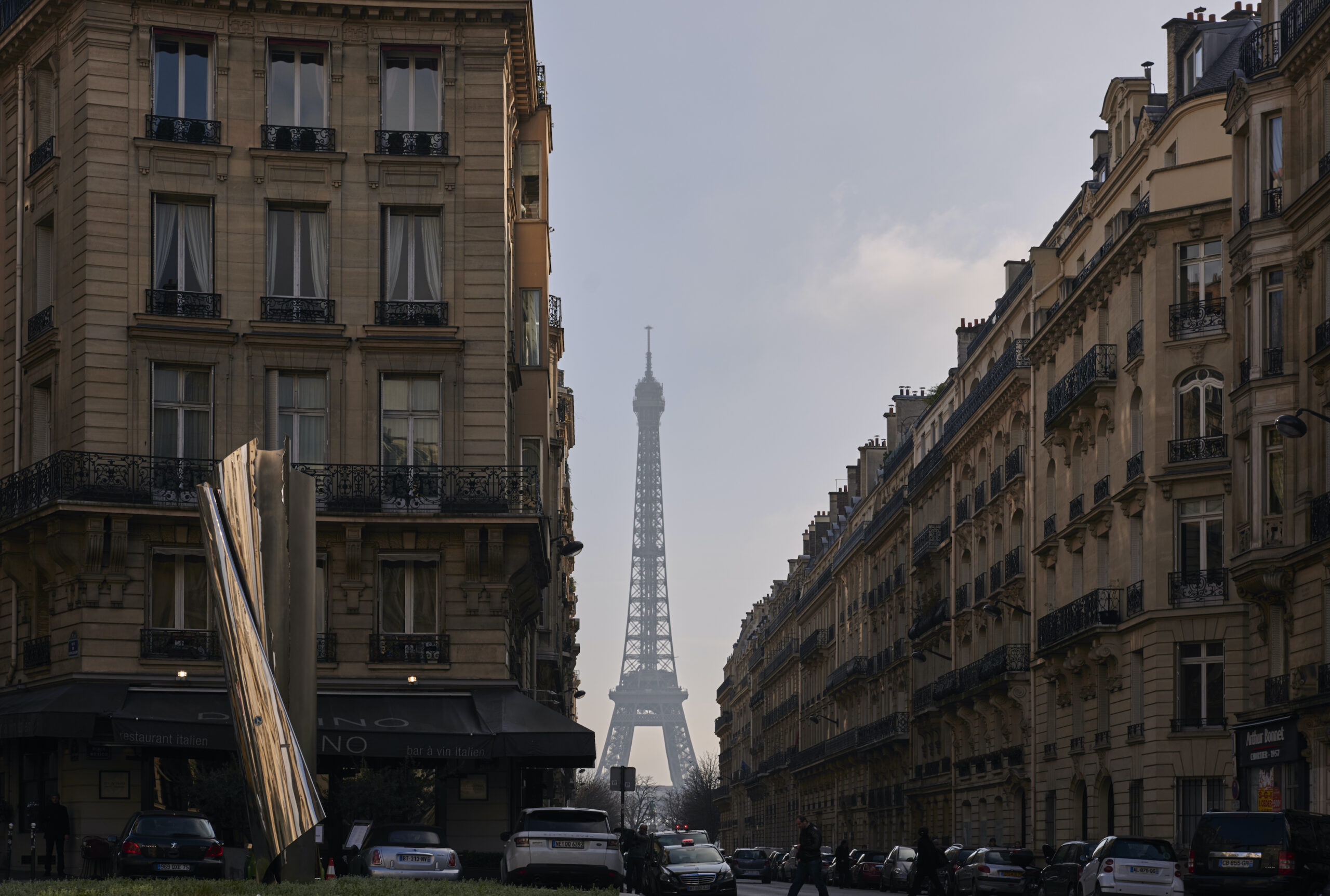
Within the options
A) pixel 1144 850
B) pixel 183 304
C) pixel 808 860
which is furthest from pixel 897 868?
pixel 183 304

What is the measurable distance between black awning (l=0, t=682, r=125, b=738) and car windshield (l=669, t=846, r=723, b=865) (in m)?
11.5

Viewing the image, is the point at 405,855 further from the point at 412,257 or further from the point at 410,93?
the point at 410,93

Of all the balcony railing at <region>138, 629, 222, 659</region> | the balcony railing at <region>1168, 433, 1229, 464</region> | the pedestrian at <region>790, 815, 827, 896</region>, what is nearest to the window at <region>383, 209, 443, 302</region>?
the balcony railing at <region>138, 629, 222, 659</region>

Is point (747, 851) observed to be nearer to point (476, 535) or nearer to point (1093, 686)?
point (1093, 686)

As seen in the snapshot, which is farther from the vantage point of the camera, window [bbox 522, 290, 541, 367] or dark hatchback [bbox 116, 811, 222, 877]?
window [bbox 522, 290, 541, 367]

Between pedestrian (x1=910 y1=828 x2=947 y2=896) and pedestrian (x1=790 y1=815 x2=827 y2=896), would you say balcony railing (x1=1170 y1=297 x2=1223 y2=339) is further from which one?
pedestrian (x1=790 y1=815 x2=827 y2=896)

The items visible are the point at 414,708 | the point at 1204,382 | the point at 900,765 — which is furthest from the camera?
the point at 900,765

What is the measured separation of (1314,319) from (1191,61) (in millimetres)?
13221

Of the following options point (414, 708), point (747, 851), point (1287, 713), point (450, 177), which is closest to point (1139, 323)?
point (1287, 713)

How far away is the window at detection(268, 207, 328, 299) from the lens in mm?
39750

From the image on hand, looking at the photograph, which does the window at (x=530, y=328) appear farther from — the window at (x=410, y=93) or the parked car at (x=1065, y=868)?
the parked car at (x=1065, y=868)

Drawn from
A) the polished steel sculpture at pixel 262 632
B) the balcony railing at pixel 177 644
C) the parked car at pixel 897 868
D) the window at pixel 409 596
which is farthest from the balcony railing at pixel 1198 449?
the polished steel sculpture at pixel 262 632

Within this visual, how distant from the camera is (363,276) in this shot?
39.7 metres

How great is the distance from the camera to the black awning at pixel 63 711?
3553 cm
